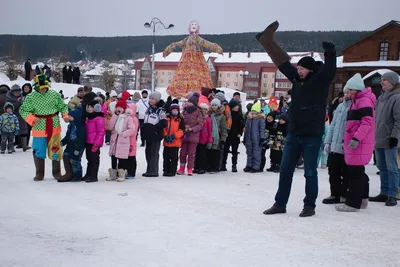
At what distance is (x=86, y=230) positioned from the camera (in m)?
4.34

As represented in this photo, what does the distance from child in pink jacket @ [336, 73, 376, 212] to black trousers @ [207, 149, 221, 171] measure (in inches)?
167

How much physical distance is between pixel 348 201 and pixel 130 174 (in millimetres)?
4350

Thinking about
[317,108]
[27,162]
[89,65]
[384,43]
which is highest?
[89,65]

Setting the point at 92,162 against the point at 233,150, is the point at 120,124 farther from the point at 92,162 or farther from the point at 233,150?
the point at 233,150

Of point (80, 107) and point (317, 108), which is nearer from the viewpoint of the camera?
point (317, 108)

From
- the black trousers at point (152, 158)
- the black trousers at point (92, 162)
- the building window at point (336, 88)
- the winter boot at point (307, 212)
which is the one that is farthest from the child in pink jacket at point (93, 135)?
the building window at point (336, 88)

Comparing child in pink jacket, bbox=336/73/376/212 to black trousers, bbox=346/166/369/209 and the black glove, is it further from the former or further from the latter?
the black glove

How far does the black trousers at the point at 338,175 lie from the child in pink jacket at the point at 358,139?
44 centimetres

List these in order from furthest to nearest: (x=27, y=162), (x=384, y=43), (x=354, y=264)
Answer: (x=384, y=43), (x=27, y=162), (x=354, y=264)

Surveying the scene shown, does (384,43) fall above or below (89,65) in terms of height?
below

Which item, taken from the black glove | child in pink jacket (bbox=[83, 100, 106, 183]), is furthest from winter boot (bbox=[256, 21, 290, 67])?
child in pink jacket (bbox=[83, 100, 106, 183])

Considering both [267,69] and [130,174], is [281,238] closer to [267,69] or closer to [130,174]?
[130,174]

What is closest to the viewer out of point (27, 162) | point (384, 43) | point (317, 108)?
point (317, 108)

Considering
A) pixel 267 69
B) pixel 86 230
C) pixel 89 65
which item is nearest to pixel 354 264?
pixel 86 230
